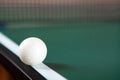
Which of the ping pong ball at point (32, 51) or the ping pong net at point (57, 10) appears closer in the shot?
the ping pong ball at point (32, 51)

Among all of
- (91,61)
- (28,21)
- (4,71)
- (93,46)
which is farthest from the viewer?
(28,21)

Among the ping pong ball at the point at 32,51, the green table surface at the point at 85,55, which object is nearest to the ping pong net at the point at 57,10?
the green table surface at the point at 85,55

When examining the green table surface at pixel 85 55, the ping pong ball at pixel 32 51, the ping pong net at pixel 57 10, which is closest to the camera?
the ping pong ball at pixel 32 51

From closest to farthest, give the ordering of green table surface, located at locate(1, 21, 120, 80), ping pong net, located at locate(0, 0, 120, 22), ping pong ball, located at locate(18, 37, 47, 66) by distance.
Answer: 1. ping pong ball, located at locate(18, 37, 47, 66)
2. green table surface, located at locate(1, 21, 120, 80)
3. ping pong net, located at locate(0, 0, 120, 22)

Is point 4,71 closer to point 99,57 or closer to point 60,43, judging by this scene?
point 99,57

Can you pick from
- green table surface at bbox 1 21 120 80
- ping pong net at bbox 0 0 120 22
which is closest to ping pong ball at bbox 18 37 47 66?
green table surface at bbox 1 21 120 80

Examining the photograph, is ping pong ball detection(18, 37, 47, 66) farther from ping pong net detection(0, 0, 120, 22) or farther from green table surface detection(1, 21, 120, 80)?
ping pong net detection(0, 0, 120, 22)

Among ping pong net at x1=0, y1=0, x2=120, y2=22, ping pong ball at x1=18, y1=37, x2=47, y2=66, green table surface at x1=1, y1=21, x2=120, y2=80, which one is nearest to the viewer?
ping pong ball at x1=18, y1=37, x2=47, y2=66

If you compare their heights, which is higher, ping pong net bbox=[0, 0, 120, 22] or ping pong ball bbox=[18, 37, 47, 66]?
ping pong ball bbox=[18, 37, 47, 66]

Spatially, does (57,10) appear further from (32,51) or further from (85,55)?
(32,51)

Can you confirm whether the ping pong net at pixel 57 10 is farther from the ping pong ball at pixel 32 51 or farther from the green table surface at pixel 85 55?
the ping pong ball at pixel 32 51

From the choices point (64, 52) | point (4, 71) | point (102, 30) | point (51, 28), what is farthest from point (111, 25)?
point (4, 71)
